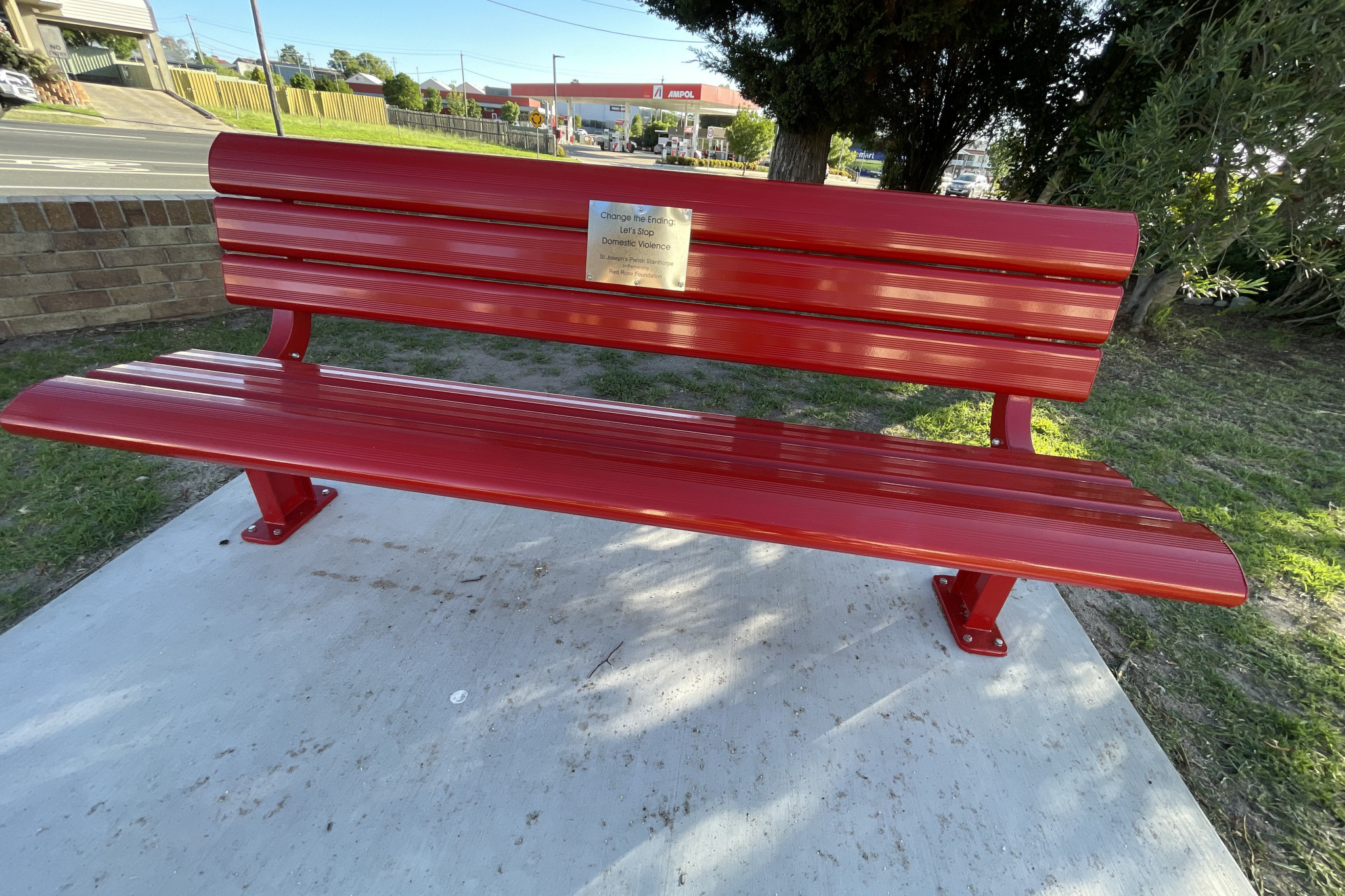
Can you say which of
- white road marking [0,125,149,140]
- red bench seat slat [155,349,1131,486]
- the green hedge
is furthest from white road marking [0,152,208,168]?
the green hedge

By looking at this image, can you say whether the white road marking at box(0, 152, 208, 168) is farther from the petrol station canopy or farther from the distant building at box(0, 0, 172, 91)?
the petrol station canopy

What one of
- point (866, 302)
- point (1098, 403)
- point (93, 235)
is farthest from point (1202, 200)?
point (93, 235)

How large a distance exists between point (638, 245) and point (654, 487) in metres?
0.79

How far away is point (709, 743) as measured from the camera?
154cm

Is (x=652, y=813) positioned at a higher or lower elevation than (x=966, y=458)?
lower

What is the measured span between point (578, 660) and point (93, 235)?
3.58 metres

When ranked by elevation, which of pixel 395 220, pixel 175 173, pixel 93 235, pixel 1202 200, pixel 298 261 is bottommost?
pixel 175 173

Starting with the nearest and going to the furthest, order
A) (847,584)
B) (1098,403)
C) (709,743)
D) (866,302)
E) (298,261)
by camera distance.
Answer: (709,743), (866,302), (298,261), (847,584), (1098,403)

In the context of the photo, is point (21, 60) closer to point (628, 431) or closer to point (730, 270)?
point (730, 270)

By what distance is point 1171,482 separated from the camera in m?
2.86

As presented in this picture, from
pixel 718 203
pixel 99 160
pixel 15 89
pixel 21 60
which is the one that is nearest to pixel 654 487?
pixel 718 203

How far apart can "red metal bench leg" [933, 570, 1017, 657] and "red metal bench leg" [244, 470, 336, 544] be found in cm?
213

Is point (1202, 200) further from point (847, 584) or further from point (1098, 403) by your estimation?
point (847, 584)

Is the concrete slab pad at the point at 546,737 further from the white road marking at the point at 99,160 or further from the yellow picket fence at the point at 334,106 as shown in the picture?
the yellow picket fence at the point at 334,106
